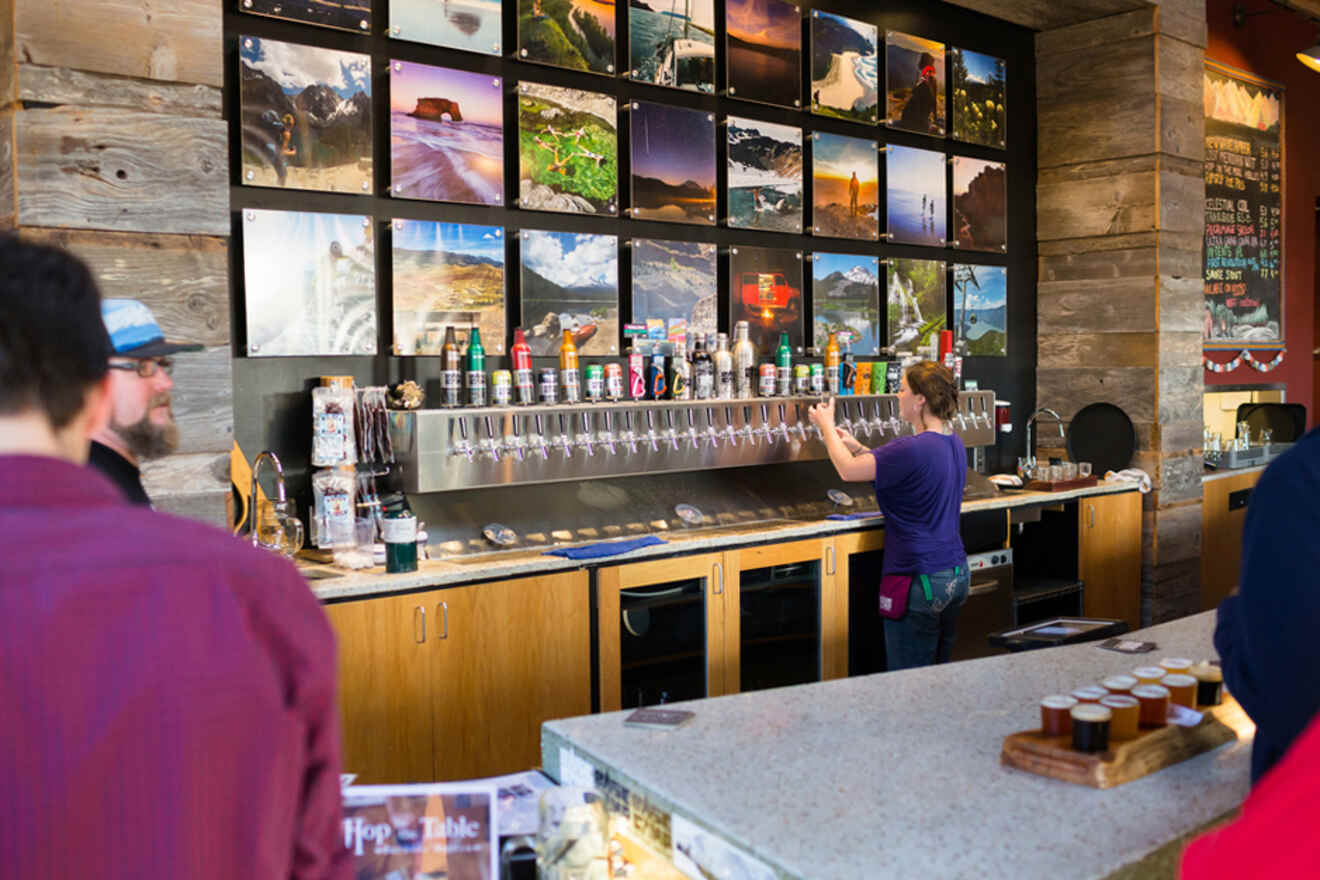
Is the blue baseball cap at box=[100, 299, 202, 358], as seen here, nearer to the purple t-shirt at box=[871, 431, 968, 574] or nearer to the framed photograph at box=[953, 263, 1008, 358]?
the purple t-shirt at box=[871, 431, 968, 574]

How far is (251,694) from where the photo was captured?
97 centimetres

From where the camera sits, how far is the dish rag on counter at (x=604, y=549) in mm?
4098

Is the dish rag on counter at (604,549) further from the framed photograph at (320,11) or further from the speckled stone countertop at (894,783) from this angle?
the framed photograph at (320,11)

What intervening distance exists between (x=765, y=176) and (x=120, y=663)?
191 inches

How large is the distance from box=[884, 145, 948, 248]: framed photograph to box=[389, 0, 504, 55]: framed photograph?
2424 mm

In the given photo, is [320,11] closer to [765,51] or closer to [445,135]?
[445,135]

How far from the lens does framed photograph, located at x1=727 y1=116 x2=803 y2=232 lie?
17.5ft

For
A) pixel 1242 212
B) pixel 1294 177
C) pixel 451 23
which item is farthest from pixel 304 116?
pixel 1294 177

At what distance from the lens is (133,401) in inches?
99.7

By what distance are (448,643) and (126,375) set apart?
5.12 ft

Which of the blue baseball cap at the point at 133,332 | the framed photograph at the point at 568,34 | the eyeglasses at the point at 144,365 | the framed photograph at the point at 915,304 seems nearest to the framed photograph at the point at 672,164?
the framed photograph at the point at 568,34

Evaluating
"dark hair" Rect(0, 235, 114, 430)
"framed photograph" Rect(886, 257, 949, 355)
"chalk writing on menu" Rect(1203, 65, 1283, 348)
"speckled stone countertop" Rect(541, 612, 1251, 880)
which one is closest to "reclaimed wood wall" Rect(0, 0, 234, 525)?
"speckled stone countertop" Rect(541, 612, 1251, 880)

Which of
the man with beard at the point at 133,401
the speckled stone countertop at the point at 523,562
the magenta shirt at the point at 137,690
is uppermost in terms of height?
the man with beard at the point at 133,401

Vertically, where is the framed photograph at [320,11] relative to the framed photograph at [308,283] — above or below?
above
